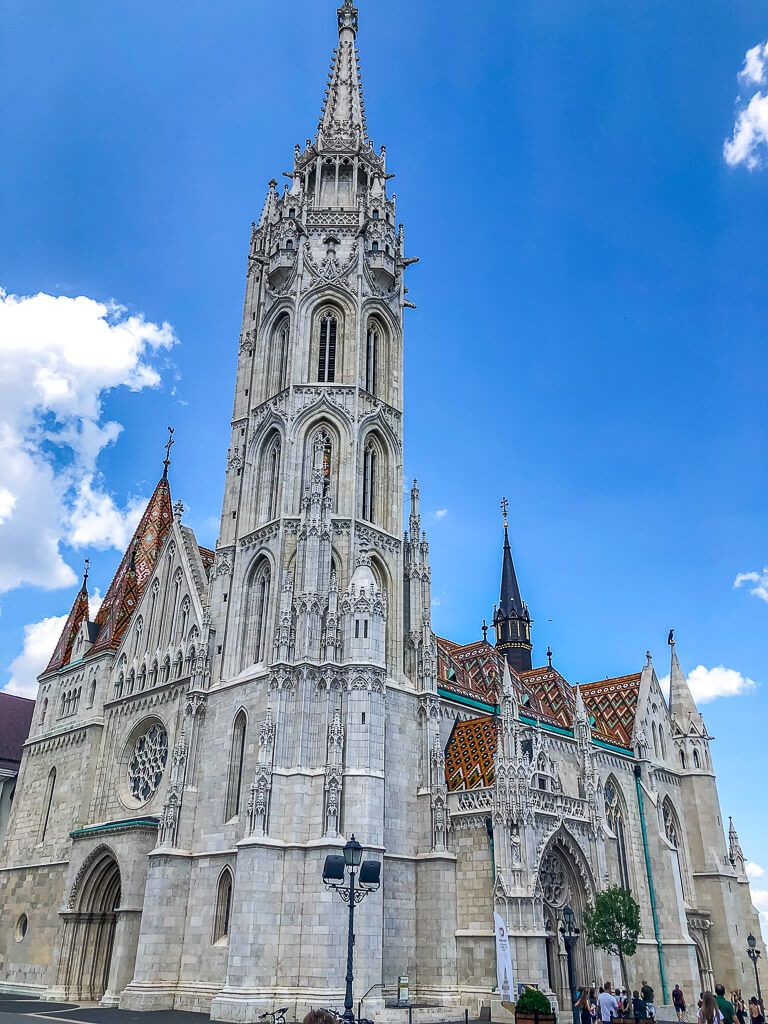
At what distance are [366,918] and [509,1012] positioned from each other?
4.46m

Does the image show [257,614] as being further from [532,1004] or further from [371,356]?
[532,1004]

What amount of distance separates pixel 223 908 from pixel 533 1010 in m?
10.3

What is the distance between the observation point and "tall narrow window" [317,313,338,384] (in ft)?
111

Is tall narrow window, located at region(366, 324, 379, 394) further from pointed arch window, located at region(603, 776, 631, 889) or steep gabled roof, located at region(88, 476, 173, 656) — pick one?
pointed arch window, located at region(603, 776, 631, 889)

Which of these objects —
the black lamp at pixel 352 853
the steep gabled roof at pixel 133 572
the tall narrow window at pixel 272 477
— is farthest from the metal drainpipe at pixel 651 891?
the steep gabled roof at pixel 133 572

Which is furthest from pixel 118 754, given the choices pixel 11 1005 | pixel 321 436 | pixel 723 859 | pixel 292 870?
pixel 723 859

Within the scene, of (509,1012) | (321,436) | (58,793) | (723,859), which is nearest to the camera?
(509,1012)

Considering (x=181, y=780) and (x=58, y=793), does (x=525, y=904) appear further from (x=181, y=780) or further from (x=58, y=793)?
(x=58, y=793)

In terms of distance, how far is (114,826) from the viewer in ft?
97.8

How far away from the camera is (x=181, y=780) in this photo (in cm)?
2869

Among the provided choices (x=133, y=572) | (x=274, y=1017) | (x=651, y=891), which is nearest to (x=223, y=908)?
(x=274, y=1017)

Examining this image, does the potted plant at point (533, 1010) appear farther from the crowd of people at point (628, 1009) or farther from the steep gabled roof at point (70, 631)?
the steep gabled roof at point (70, 631)

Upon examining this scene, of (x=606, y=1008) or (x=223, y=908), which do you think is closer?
(x=606, y=1008)

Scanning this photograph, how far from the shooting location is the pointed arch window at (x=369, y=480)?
106ft
